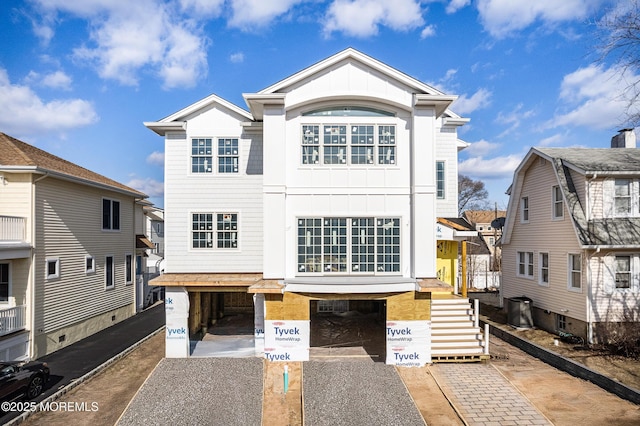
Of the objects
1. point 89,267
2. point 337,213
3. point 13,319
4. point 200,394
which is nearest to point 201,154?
point 337,213

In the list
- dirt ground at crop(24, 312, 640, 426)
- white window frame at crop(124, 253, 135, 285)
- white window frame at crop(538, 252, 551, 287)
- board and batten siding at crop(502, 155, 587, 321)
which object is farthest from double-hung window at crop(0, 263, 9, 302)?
white window frame at crop(538, 252, 551, 287)

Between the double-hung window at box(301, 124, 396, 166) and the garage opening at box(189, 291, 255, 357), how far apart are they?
7.48 metres

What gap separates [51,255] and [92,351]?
434 centimetres

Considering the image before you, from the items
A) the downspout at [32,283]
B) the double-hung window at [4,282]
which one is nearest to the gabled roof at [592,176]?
the downspout at [32,283]

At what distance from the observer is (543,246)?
1700 centimetres

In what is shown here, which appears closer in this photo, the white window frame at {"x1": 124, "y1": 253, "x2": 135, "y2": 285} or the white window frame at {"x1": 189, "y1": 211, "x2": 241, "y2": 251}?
the white window frame at {"x1": 189, "y1": 211, "x2": 241, "y2": 251}

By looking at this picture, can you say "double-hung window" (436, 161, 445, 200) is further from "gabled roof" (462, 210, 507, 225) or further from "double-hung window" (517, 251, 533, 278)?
"gabled roof" (462, 210, 507, 225)

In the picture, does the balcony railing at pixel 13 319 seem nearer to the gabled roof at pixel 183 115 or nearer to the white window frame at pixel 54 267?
the white window frame at pixel 54 267

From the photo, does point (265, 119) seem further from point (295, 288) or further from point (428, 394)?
point (428, 394)

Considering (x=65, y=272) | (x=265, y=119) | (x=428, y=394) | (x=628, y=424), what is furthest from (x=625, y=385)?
(x=65, y=272)

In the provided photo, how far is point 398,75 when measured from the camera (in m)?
12.9

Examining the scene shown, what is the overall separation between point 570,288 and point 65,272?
70.5ft

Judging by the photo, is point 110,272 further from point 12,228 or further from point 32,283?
point 12,228

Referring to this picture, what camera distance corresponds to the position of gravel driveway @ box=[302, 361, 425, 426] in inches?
356
